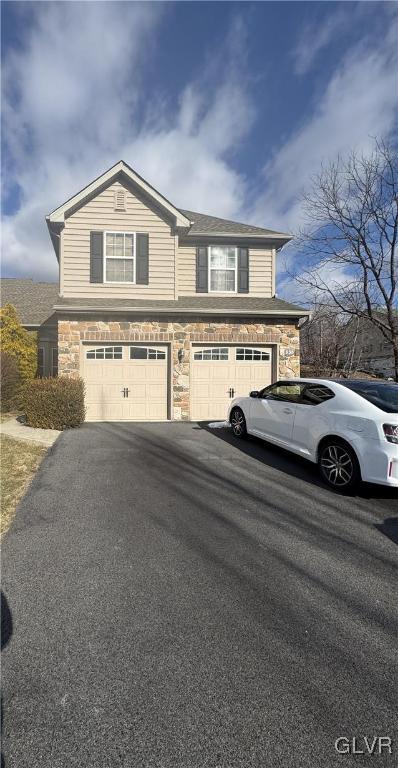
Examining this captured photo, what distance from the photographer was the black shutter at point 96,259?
35.6 feet

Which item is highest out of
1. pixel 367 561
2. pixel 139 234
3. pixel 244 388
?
pixel 139 234

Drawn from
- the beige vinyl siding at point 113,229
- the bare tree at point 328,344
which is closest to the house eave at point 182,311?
the beige vinyl siding at point 113,229

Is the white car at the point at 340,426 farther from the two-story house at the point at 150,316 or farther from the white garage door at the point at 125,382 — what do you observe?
the white garage door at the point at 125,382

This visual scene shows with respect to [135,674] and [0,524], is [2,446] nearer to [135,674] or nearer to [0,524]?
[0,524]

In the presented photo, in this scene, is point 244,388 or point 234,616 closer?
point 234,616

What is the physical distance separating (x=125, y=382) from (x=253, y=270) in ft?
19.6

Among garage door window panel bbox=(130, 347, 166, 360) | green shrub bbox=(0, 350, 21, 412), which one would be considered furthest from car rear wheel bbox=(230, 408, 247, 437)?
green shrub bbox=(0, 350, 21, 412)

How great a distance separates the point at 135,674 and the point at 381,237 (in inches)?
621

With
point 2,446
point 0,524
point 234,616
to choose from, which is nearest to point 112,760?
point 234,616

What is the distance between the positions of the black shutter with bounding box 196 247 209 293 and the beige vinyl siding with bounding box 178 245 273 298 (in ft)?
0.34

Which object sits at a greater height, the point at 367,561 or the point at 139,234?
the point at 139,234

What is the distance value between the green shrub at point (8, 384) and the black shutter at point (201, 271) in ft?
21.1

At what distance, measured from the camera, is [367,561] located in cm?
321

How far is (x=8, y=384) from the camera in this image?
10500mm
